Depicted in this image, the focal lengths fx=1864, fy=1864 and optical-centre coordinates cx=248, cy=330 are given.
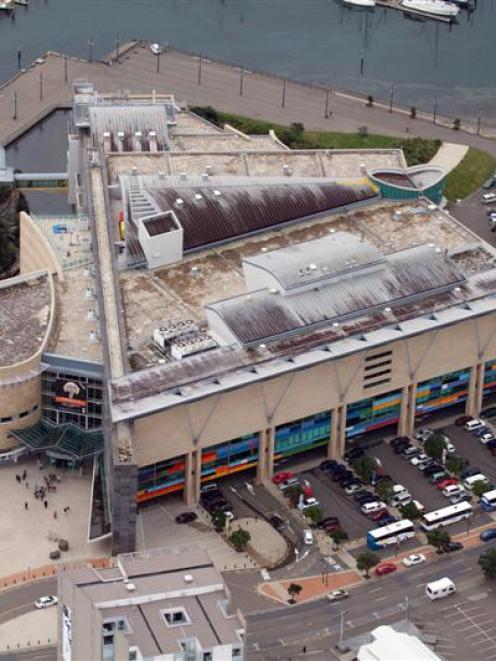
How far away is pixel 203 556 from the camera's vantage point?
178750 millimetres

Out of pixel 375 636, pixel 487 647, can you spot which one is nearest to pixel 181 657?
pixel 375 636

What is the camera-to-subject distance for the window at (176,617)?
170 metres

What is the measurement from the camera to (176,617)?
17050 cm

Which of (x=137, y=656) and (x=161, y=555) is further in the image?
(x=161, y=555)

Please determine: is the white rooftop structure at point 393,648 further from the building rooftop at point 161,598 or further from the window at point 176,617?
the window at point 176,617

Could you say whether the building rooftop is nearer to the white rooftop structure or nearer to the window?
the window

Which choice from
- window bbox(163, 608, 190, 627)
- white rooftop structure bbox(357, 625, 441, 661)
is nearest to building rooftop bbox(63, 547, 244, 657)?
window bbox(163, 608, 190, 627)

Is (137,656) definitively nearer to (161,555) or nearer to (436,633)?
(161,555)

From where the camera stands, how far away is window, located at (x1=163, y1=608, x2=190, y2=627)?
17000 cm

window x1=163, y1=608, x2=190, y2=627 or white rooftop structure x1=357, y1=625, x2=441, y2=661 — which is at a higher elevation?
window x1=163, y1=608, x2=190, y2=627

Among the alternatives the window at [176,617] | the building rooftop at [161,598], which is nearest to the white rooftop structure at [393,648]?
the building rooftop at [161,598]

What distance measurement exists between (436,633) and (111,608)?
44263mm

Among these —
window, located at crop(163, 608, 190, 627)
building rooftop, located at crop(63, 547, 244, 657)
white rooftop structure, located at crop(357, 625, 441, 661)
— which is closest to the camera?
building rooftop, located at crop(63, 547, 244, 657)

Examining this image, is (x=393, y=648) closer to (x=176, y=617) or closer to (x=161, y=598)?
(x=176, y=617)
